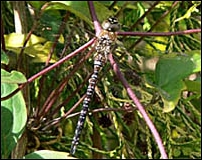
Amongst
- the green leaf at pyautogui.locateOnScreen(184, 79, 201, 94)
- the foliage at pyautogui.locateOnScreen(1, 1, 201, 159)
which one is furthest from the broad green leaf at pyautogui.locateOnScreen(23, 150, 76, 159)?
the green leaf at pyautogui.locateOnScreen(184, 79, 201, 94)

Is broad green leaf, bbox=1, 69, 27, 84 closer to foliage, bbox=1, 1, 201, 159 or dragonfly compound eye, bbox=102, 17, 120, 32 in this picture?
foliage, bbox=1, 1, 201, 159

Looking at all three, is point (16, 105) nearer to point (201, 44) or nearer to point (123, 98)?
point (123, 98)

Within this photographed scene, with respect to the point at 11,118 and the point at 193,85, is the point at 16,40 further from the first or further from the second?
the point at 193,85

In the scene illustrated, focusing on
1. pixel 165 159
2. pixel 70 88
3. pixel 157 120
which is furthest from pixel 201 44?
pixel 165 159

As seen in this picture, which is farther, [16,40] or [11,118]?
[16,40]

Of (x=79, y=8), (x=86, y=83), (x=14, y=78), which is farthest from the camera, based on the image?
(x=86, y=83)

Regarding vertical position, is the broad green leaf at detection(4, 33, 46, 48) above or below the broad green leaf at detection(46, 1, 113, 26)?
below

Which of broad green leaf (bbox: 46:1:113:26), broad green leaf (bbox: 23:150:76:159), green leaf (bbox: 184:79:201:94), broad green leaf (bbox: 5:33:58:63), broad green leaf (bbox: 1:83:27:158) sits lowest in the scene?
broad green leaf (bbox: 23:150:76:159)

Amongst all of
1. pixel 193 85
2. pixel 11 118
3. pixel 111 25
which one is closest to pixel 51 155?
pixel 11 118
